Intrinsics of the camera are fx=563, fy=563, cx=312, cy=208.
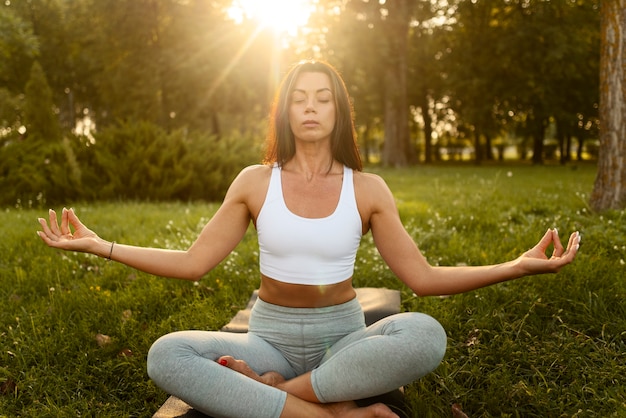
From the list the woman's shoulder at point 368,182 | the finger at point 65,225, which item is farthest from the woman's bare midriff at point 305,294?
the finger at point 65,225

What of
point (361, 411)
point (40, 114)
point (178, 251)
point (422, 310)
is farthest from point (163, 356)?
point (40, 114)

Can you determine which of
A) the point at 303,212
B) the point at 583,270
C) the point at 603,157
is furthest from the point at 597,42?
the point at 303,212

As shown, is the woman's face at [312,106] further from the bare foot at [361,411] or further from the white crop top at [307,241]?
the bare foot at [361,411]

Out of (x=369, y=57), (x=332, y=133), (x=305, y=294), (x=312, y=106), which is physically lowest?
(x=305, y=294)

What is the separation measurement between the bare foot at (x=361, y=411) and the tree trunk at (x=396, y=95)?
21.6 m

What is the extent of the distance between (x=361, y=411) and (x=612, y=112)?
18.3 ft

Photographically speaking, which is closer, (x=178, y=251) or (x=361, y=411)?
(x=361, y=411)

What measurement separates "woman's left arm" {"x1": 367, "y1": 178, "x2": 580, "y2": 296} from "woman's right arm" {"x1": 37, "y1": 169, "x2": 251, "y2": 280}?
0.71 metres

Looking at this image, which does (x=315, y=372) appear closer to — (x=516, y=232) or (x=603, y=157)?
(x=516, y=232)

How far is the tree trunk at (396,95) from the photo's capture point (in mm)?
23156

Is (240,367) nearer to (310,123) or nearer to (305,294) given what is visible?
(305,294)

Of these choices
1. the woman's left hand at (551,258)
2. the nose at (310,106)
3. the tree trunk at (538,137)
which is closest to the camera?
the woman's left hand at (551,258)

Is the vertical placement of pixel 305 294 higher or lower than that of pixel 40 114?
lower

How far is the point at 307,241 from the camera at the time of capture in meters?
2.77
